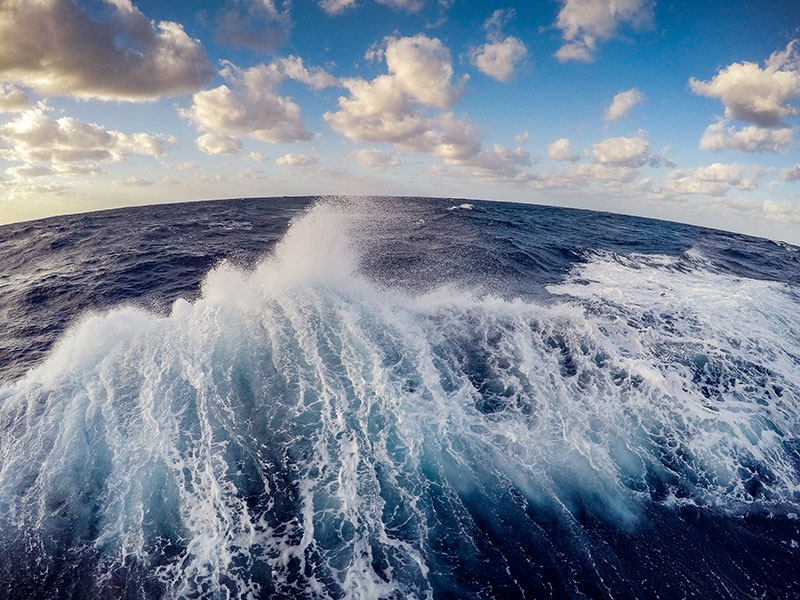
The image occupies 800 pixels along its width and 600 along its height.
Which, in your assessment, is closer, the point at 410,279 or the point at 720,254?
the point at 410,279

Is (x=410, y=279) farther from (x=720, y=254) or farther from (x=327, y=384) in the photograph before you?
(x=720, y=254)

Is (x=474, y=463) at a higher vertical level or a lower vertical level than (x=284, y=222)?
lower

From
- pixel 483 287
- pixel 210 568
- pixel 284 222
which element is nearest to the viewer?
pixel 210 568

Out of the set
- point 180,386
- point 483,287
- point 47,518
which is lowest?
point 47,518

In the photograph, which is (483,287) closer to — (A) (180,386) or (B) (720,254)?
(A) (180,386)

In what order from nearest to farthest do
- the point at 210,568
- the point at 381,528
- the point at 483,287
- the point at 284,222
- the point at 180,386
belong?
the point at 210,568 < the point at 381,528 < the point at 180,386 < the point at 483,287 < the point at 284,222

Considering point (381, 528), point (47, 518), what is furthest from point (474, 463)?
point (47, 518)
